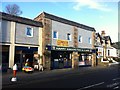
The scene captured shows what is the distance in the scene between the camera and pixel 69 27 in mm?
32938

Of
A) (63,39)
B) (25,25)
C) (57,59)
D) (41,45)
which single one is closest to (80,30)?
(63,39)

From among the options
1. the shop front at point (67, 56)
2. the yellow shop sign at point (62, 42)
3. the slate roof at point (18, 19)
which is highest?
the slate roof at point (18, 19)

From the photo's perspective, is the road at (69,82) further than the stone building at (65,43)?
No

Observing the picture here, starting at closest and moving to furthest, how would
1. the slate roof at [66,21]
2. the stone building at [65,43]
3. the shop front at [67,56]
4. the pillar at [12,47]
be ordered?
the pillar at [12,47], the stone building at [65,43], the slate roof at [66,21], the shop front at [67,56]

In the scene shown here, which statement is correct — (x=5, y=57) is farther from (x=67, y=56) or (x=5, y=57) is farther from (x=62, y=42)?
(x=67, y=56)

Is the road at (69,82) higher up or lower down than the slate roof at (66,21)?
lower down

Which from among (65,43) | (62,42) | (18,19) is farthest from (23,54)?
(65,43)

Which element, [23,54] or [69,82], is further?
[23,54]

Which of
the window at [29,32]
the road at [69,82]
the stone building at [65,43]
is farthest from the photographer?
the stone building at [65,43]

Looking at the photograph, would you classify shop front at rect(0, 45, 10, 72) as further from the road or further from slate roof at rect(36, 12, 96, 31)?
slate roof at rect(36, 12, 96, 31)

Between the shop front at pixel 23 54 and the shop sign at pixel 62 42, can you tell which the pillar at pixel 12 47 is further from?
the shop sign at pixel 62 42

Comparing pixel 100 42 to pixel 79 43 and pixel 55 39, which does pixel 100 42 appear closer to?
pixel 79 43

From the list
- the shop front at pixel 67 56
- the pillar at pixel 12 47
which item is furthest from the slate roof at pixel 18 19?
the shop front at pixel 67 56

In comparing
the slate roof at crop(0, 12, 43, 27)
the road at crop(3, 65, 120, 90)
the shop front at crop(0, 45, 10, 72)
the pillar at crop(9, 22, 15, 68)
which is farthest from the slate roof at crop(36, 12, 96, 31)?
the road at crop(3, 65, 120, 90)
